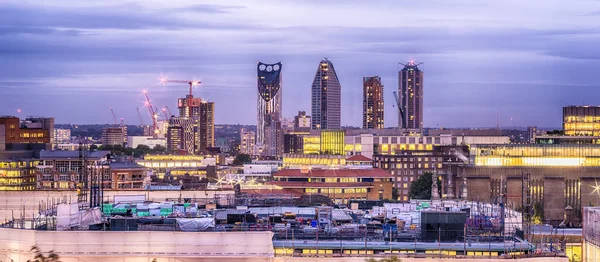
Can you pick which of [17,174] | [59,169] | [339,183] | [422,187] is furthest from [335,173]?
[17,174]

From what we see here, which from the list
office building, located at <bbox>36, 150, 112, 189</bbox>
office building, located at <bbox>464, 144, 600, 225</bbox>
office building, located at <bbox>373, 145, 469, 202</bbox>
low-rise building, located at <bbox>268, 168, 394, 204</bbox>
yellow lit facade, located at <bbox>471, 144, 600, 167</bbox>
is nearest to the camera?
office building, located at <bbox>464, 144, 600, 225</bbox>

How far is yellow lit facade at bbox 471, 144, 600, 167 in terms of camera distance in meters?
116

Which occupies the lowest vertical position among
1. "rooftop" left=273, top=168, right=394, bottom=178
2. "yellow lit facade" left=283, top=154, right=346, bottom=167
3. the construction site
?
the construction site

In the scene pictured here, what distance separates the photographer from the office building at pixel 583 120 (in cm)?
15425

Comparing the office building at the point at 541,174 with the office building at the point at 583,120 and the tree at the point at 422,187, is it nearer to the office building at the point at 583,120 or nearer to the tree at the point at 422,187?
the tree at the point at 422,187

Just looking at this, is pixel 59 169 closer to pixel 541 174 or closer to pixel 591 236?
pixel 541 174

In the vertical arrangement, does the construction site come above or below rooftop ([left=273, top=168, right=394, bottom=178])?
below

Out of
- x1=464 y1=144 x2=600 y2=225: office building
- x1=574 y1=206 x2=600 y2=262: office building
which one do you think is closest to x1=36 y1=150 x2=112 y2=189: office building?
x1=464 y1=144 x2=600 y2=225: office building

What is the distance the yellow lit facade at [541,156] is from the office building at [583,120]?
36.0 meters

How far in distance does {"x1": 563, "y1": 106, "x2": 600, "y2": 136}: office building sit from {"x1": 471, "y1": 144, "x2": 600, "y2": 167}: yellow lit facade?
36.0 metres

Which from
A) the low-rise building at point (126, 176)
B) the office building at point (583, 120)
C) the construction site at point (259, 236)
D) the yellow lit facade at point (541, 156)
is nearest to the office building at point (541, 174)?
the yellow lit facade at point (541, 156)

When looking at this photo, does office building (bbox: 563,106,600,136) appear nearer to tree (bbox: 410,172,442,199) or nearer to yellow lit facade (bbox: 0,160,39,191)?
tree (bbox: 410,172,442,199)

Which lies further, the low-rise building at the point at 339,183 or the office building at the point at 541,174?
the low-rise building at the point at 339,183

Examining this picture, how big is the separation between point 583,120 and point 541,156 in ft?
A: 135
